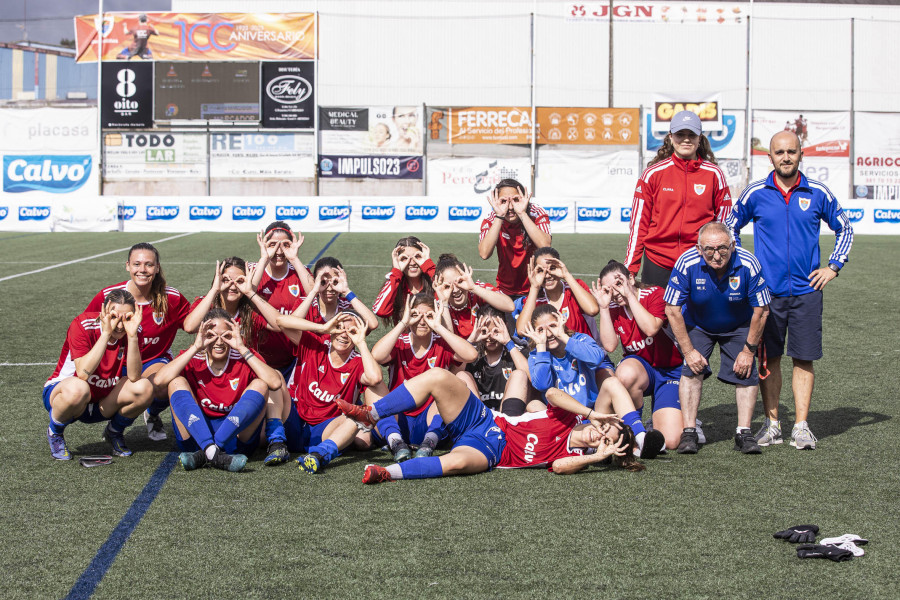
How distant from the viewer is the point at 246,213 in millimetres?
26578

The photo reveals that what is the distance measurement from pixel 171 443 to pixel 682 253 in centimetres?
363

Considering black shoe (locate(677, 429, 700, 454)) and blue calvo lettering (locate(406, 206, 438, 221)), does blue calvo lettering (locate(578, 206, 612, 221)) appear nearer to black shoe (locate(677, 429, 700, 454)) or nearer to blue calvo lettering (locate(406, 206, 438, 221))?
blue calvo lettering (locate(406, 206, 438, 221))

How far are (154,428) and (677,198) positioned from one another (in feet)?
12.7

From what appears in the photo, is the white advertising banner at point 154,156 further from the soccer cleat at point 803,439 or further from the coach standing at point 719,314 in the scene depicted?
the soccer cleat at point 803,439

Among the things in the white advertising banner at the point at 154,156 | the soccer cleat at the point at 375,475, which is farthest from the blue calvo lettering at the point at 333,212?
the soccer cleat at the point at 375,475

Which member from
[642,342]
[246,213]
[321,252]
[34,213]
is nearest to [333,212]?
[246,213]


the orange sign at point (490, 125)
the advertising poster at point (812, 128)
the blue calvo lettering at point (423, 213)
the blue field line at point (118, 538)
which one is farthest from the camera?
the advertising poster at point (812, 128)

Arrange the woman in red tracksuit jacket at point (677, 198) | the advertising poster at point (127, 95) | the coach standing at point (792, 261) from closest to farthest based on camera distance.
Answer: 1. the coach standing at point (792, 261)
2. the woman in red tracksuit jacket at point (677, 198)
3. the advertising poster at point (127, 95)

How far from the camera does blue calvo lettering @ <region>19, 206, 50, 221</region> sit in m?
26.0

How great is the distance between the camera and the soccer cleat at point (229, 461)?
4898 millimetres

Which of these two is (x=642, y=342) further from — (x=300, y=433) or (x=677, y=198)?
(x=300, y=433)

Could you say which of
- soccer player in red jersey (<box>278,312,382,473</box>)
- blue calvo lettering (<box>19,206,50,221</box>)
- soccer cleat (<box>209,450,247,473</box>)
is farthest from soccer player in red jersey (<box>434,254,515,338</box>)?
blue calvo lettering (<box>19,206,50,221</box>)

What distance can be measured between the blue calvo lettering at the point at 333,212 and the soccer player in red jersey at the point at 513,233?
64.2 feet

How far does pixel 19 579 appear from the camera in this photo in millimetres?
3410
